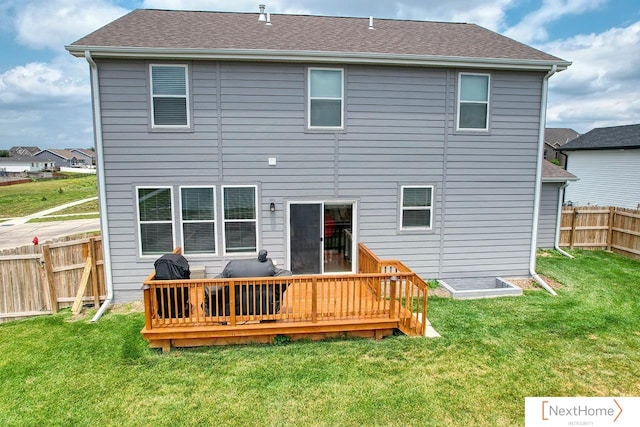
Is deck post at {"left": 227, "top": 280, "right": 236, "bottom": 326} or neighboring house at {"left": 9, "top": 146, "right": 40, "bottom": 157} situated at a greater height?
neighboring house at {"left": 9, "top": 146, "right": 40, "bottom": 157}

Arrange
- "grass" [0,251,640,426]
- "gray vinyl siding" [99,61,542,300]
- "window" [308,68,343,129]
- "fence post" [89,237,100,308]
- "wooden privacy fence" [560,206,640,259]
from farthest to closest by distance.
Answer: "wooden privacy fence" [560,206,640,259] < "window" [308,68,343,129] < "gray vinyl siding" [99,61,542,300] < "fence post" [89,237,100,308] < "grass" [0,251,640,426]

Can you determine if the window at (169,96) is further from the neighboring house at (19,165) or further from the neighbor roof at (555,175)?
the neighboring house at (19,165)

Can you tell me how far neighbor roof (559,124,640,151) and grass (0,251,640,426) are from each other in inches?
625

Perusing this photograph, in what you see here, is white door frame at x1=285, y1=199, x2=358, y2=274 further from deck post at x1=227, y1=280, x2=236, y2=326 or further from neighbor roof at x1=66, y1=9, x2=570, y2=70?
neighbor roof at x1=66, y1=9, x2=570, y2=70

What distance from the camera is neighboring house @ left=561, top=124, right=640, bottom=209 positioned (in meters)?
18.0

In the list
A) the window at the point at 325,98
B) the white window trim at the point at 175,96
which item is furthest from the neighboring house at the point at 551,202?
the white window trim at the point at 175,96

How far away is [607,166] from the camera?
64.2 ft

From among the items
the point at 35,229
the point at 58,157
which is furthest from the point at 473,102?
the point at 58,157

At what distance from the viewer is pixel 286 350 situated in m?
5.54

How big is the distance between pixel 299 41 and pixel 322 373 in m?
6.71

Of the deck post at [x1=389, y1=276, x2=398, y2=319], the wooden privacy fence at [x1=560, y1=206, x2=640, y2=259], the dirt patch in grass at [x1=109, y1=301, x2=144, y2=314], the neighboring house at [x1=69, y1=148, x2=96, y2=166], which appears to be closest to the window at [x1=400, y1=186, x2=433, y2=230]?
the deck post at [x1=389, y1=276, x2=398, y2=319]

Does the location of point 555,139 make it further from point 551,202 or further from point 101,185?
point 101,185

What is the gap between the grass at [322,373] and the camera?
13.7 feet

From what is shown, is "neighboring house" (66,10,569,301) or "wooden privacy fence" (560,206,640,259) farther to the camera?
"wooden privacy fence" (560,206,640,259)
